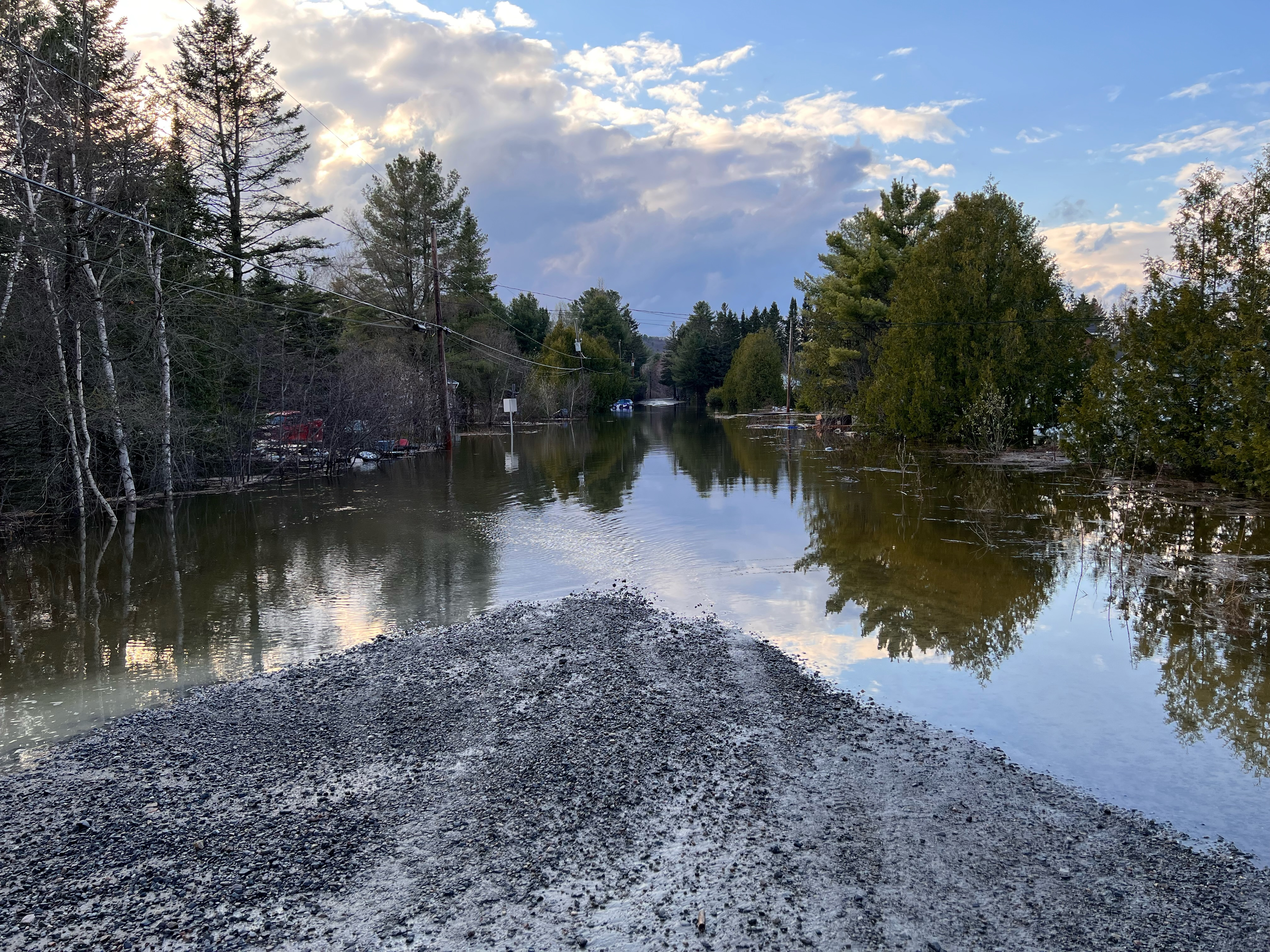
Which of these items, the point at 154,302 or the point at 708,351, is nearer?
the point at 154,302

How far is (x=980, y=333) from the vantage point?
27.5m

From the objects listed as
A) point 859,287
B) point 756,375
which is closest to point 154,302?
point 859,287

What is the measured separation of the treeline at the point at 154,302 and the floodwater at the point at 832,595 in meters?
2.13

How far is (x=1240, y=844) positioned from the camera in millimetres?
4340

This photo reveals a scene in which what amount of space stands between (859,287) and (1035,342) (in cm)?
1493

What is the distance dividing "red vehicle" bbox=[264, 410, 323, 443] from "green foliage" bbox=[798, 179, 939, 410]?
2552 cm

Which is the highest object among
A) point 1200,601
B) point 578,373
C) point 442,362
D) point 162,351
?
point 578,373

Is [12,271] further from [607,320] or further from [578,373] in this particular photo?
[607,320]

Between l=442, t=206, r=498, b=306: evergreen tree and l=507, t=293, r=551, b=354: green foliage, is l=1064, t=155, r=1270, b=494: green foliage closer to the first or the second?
l=442, t=206, r=498, b=306: evergreen tree

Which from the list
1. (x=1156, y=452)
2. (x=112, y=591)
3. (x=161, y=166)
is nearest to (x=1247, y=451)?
(x=1156, y=452)

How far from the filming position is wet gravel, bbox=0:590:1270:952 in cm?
360

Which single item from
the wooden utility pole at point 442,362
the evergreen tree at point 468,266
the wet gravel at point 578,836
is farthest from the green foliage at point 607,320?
the wet gravel at point 578,836

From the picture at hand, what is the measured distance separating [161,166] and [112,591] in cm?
1088

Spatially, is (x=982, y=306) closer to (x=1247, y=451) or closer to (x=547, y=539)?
(x=1247, y=451)
